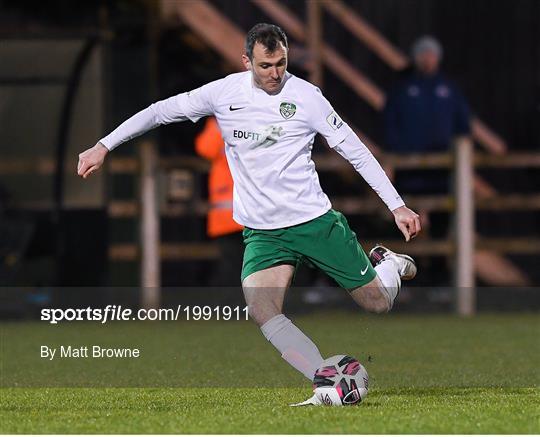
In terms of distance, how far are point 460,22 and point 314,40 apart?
75.1 inches

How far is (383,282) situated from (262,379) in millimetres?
1313

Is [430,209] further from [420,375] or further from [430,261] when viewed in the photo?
[420,375]

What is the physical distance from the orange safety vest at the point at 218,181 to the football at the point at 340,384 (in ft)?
18.3

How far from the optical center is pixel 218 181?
1339 cm

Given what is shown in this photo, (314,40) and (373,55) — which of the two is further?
(373,55)

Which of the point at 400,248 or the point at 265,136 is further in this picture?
the point at 400,248

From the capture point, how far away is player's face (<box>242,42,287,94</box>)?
7.64 m

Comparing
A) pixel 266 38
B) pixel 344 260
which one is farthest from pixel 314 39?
pixel 266 38

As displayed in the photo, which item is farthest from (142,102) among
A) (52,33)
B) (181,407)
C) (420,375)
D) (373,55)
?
(181,407)

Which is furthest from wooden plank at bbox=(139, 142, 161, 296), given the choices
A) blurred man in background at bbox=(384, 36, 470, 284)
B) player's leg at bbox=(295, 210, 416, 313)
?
player's leg at bbox=(295, 210, 416, 313)

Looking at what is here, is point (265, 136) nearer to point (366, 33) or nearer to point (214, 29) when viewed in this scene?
point (214, 29)

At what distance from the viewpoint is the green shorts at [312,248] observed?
795cm

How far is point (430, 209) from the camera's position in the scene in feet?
51.1

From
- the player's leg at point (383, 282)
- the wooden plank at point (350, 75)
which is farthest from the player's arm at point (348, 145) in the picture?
the wooden plank at point (350, 75)
